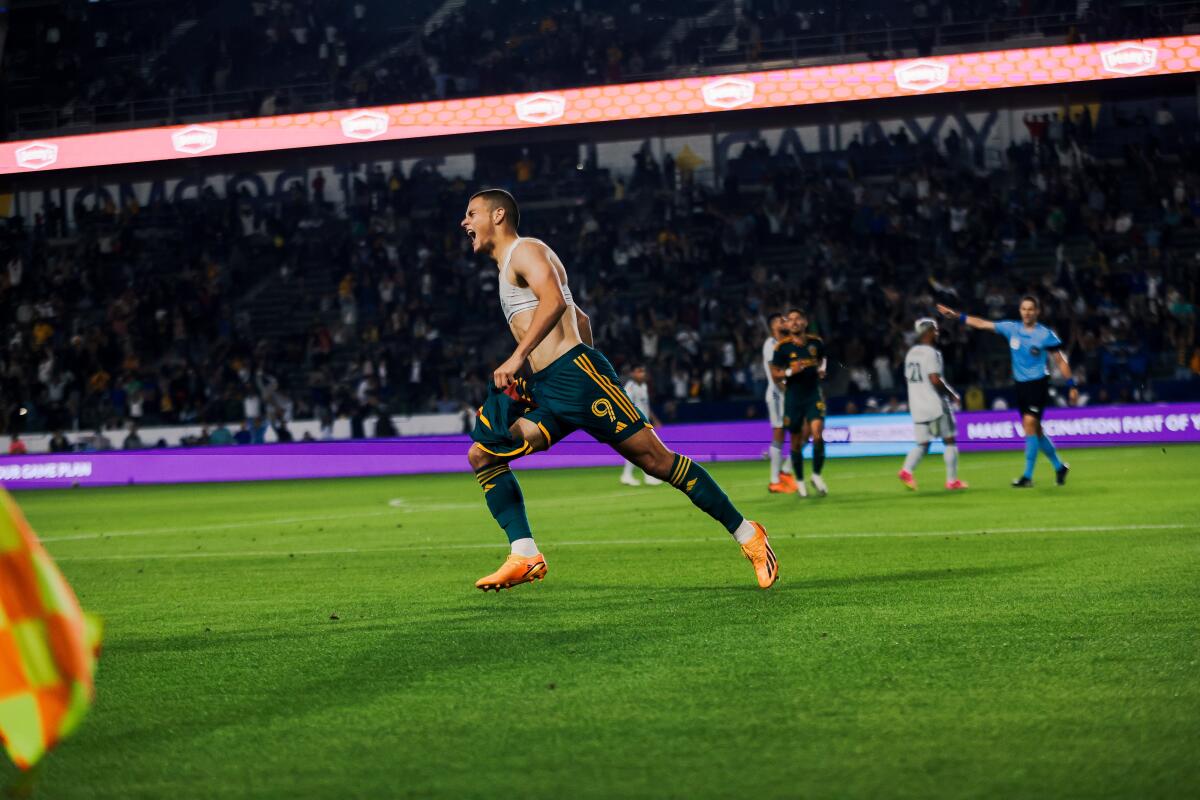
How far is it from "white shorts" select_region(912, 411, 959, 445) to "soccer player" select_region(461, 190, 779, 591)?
10.3 meters

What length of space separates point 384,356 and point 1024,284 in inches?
577

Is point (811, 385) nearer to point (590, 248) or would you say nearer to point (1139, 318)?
point (1139, 318)

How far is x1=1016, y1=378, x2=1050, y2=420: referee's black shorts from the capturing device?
54.7 feet

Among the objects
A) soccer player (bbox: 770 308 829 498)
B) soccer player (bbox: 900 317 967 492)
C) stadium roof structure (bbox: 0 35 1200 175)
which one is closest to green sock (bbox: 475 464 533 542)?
soccer player (bbox: 770 308 829 498)

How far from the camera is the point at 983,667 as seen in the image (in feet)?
17.1

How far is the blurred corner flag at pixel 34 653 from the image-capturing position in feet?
11.1

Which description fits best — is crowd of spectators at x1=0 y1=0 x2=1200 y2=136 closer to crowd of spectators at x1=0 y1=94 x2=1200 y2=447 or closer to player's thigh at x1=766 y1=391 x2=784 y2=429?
crowd of spectators at x1=0 y1=94 x2=1200 y2=447

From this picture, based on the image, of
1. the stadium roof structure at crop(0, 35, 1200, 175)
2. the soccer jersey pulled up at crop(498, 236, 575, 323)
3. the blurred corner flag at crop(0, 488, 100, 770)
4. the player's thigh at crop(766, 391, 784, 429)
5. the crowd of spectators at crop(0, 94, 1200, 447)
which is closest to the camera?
the blurred corner flag at crop(0, 488, 100, 770)

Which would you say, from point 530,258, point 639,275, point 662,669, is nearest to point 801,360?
point 530,258

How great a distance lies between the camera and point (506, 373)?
7289mm

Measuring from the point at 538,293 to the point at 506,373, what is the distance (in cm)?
67

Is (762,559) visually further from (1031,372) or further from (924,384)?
(924,384)

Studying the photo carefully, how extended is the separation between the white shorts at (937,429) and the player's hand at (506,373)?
440 inches

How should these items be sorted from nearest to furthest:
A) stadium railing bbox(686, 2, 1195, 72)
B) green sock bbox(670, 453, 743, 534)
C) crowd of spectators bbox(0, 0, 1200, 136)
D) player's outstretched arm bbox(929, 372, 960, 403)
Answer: green sock bbox(670, 453, 743, 534), player's outstretched arm bbox(929, 372, 960, 403), stadium railing bbox(686, 2, 1195, 72), crowd of spectators bbox(0, 0, 1200, 136)
